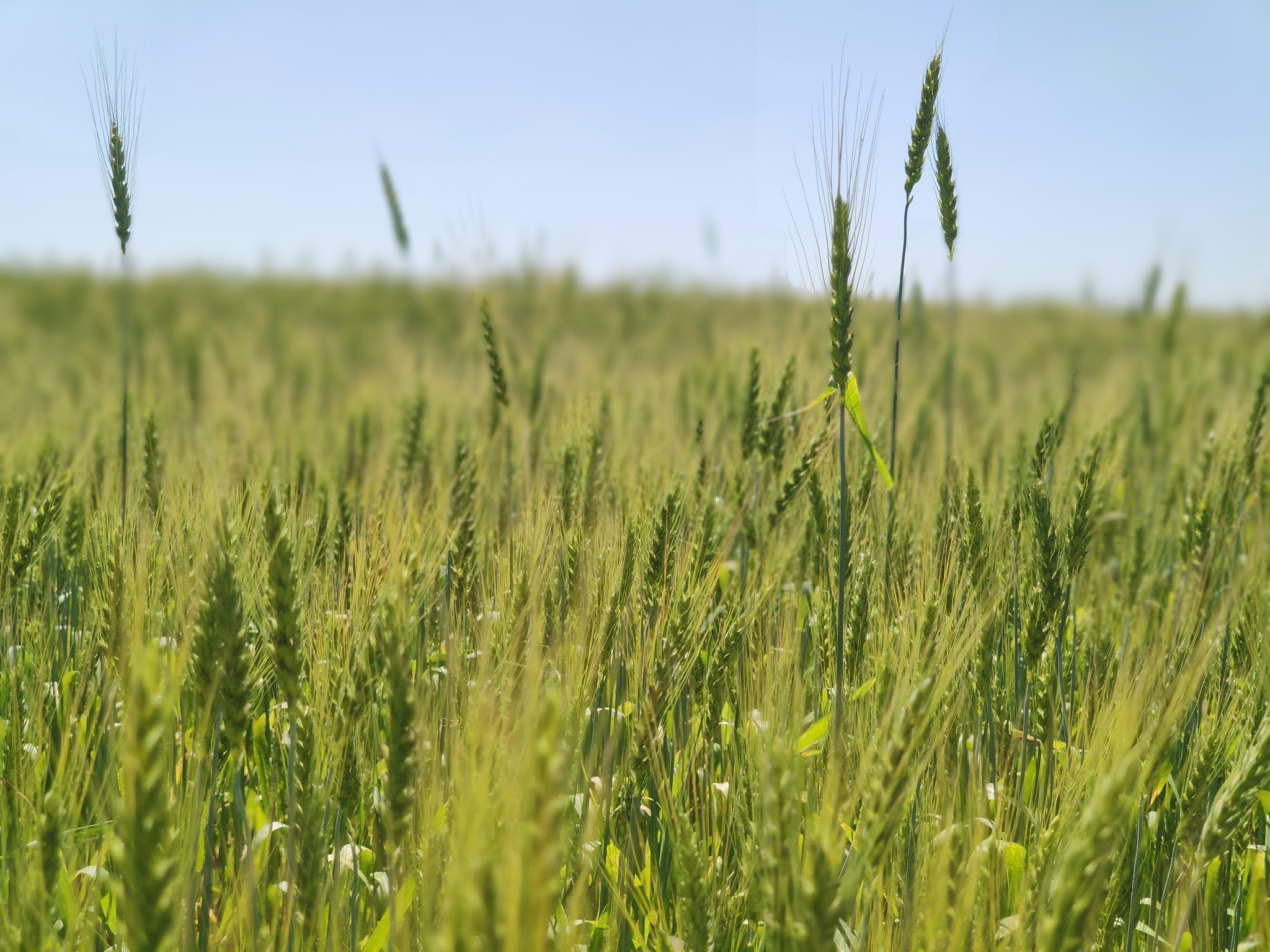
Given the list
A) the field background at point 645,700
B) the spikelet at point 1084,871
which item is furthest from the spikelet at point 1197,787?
the spikelet at point 1084,871

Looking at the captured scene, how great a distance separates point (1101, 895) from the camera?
121 cm

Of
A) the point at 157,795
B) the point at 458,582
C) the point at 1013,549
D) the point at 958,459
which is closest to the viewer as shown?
the point at 157,795

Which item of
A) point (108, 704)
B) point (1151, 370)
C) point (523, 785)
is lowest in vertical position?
point (108, 704)

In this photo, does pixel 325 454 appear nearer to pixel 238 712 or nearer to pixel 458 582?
pixel 458 582

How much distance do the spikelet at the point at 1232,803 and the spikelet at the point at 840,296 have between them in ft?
2.37

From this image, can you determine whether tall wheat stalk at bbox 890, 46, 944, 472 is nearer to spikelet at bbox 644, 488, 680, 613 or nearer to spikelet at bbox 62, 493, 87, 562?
spikelet at bbox 644, 488, 680, 613

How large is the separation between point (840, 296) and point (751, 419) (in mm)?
1089

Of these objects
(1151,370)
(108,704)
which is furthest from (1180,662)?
(1151,370)

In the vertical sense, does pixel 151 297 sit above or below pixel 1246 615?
above

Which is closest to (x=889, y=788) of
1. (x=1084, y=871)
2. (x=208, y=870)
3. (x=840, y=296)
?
(x=1084, y=871)

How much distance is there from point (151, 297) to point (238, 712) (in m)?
19.5

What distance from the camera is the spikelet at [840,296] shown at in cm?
129

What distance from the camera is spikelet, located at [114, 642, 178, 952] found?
81cm

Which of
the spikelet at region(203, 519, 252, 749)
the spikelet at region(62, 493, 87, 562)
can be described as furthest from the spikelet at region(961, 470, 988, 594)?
the spikelet at region(62, 493, 87, 562)
